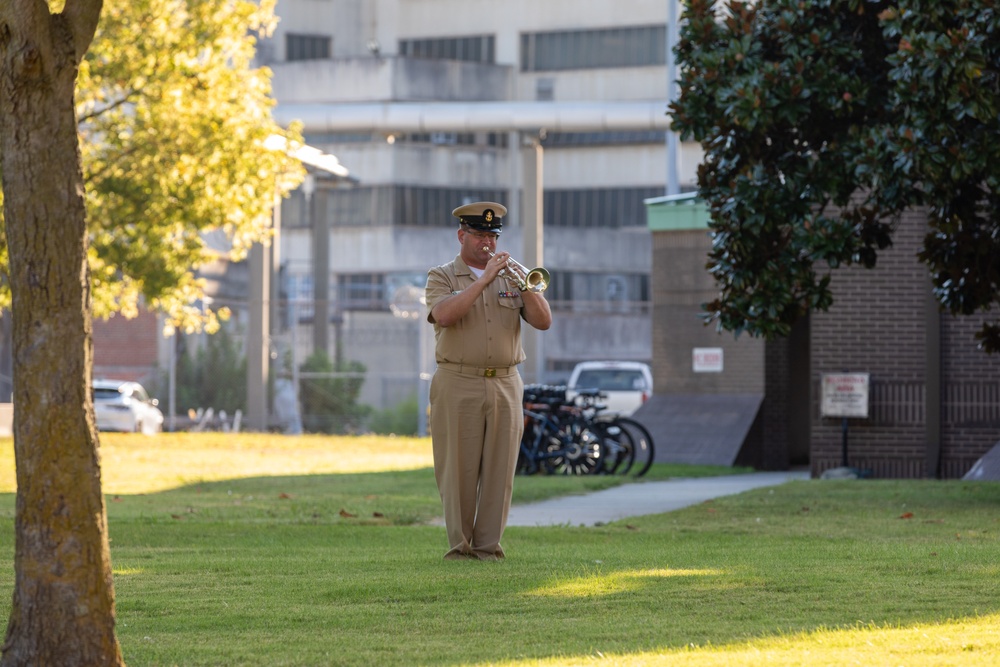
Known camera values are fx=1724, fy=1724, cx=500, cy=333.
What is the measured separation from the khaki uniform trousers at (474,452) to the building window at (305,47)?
2588 inches

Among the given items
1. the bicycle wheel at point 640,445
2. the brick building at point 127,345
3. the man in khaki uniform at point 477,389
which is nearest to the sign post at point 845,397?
the bicycle wheel at point 640,445

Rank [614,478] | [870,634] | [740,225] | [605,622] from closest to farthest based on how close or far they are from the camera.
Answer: [870,634] < [605,622] < [740,225] < [614,478]

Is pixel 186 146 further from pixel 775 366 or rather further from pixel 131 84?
pixel 775 366

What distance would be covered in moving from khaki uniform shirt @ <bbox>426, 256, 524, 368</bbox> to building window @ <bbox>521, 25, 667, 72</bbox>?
64309 millimetres

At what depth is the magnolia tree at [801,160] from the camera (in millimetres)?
14797

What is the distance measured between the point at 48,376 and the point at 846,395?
16535 millimetres

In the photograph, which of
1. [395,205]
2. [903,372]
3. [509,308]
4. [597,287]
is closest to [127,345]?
[395,205]

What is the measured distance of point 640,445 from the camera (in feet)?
72.4

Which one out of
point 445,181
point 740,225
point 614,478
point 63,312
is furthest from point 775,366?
point 445,181

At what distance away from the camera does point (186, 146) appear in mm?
25781

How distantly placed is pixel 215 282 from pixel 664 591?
135ft

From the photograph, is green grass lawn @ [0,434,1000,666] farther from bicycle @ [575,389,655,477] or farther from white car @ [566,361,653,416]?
white car @ [566,361,653,416]

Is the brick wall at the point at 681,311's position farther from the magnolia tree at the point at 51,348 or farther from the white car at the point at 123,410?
the magnolia tree at the point at 51,348

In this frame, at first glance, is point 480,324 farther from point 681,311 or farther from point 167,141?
point 681,311
